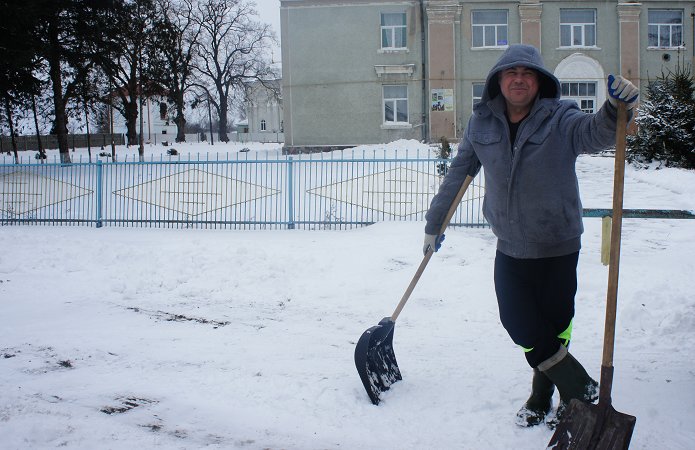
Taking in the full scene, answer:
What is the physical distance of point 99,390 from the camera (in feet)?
13.2

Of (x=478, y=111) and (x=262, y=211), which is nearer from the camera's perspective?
(x=478, y=111)

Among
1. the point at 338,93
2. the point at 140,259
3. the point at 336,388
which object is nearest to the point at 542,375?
the point at 336,388

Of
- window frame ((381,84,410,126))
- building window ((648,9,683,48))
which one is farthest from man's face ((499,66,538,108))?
building window ((648,9,683,48))

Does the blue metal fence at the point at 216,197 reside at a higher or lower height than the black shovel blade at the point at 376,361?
higher

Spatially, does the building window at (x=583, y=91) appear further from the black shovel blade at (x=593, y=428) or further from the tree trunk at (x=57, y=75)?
the black shovel blade at (x=593, y=428)

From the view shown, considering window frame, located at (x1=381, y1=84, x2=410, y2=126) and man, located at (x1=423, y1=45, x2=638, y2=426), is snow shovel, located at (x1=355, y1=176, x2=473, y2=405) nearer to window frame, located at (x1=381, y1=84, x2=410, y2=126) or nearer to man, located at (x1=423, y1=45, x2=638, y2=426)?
man, located at (x1=423, y1=45, x2=638, y2=426)

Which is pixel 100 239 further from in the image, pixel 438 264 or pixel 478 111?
pixel 478 111

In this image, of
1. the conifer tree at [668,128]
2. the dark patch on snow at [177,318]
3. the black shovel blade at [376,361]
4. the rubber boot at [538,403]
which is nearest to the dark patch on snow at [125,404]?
the black shovel blade at [376,361]

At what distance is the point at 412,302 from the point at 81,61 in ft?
74.4

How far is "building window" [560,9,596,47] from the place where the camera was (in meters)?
26.4

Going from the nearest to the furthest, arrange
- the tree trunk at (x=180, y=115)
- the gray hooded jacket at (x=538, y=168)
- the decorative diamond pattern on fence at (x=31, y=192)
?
the gray hooded jacket at (x=538, y=168), the decorative diamond pattern on fence at (x=31, y=192), the tree trunk at (x=180, y=115)

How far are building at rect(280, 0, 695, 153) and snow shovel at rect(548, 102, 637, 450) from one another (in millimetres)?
23570

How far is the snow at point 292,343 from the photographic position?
344 centimetres

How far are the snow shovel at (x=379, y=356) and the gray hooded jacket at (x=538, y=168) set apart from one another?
18.5 inches
